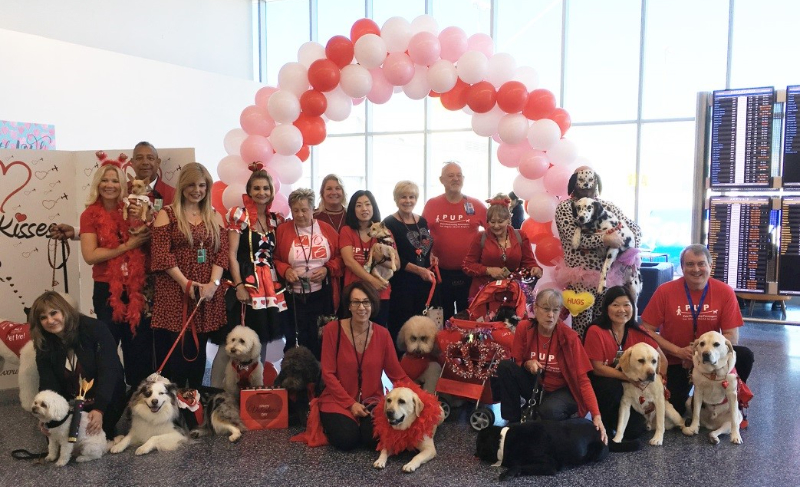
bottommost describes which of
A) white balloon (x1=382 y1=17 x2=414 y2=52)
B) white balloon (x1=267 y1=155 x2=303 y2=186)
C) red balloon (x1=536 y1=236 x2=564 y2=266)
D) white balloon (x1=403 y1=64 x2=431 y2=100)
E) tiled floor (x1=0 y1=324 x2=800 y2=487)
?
tiled floor (x1=0 y1=324 x2=800 y2=487)

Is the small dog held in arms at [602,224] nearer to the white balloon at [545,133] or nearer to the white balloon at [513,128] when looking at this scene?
the white balloon at [545,133]

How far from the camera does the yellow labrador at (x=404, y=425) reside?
288 centimetres

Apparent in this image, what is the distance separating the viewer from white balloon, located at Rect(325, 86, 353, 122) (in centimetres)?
489

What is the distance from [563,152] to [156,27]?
6.67 m

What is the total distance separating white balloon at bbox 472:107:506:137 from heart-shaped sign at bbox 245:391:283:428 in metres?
2.61

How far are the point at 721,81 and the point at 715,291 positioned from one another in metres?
5.52

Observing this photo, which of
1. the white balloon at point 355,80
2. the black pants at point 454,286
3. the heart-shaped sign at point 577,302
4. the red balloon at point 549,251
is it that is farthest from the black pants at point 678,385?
the white balloon at point 355,80

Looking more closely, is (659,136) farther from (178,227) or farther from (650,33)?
(178,227)

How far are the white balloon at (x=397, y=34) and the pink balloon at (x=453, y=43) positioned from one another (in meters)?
0.26

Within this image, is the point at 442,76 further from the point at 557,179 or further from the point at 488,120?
the point at 557,179

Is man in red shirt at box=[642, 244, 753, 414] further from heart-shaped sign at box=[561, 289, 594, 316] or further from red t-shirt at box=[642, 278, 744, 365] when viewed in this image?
heart-shaped sign at box=[561, 289, 594, 316]

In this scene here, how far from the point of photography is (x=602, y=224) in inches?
147

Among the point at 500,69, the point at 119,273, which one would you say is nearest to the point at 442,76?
the point at 500,69

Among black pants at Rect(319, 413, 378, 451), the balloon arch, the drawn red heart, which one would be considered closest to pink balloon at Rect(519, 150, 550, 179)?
the balloon arch
